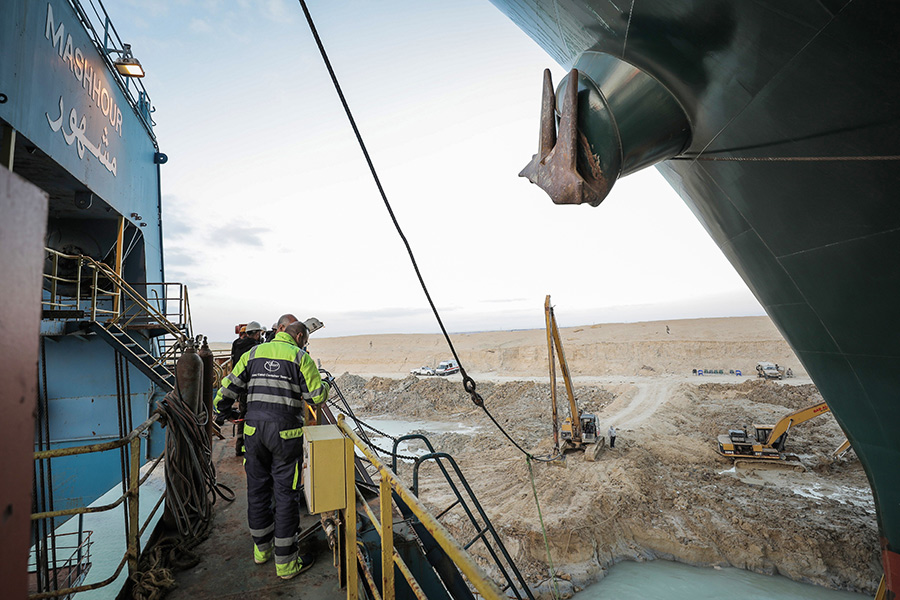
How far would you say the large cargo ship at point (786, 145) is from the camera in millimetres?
2156

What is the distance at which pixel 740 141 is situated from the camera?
286 centimetres

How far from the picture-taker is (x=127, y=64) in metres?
8.37

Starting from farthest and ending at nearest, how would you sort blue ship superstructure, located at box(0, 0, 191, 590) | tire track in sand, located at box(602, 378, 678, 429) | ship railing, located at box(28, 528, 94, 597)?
tire track in sand, located at box(602, 378, 678, 429) < blue ship superstructure, located at box(0, 0, 191, 590) < ship railing, located at box(28, 528, 94, 597)

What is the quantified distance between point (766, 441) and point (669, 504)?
455cm

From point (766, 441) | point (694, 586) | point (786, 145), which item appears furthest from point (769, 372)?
point (786, 145)

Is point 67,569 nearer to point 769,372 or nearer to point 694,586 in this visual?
point 694,586

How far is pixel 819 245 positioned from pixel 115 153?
1089 cm

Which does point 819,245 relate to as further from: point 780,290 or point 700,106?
point 700,106

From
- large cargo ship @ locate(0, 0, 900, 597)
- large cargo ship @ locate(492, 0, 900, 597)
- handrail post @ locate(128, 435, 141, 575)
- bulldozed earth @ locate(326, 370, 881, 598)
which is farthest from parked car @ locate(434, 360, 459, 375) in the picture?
handrail post @ locate(128, 435, 141, 575)

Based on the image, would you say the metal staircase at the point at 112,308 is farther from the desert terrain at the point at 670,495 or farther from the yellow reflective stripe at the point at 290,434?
the desert terrain at the point at 670,495

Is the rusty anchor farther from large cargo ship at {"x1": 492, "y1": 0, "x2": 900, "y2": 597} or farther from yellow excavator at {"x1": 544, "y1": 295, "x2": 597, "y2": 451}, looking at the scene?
yellow excavator at {"x1": 544, "y1": 295, "x2": 597, "y2": 451}

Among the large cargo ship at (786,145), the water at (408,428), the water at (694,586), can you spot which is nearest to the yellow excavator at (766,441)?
the water at (694,586)

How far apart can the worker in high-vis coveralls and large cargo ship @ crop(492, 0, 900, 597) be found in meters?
2.25

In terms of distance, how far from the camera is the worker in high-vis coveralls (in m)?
3.08
